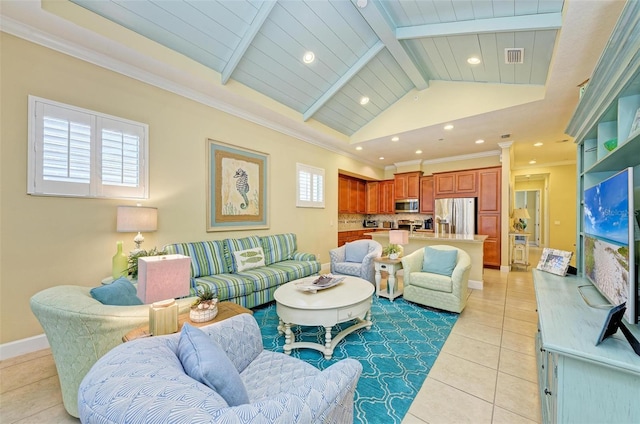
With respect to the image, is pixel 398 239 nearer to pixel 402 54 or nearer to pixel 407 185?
pixel 402 54

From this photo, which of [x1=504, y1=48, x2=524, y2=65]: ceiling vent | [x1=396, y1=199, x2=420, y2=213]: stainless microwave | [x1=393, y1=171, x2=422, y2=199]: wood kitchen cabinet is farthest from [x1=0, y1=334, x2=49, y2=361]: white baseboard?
[x1=393, y1=171, x2=422, y2=199]: wood kitchen cabinet

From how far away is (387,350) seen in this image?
7.57 feet

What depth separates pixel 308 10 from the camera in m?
2.80

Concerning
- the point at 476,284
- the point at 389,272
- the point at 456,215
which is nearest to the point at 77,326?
the point at 389,272

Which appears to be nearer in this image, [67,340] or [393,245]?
[67,340]

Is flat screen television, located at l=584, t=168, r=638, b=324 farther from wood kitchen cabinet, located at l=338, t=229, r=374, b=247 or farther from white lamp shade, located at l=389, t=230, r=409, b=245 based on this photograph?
wood kitchen cabinet, located at l=338, t=229, r=374, b=247

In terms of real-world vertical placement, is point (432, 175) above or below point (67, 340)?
above

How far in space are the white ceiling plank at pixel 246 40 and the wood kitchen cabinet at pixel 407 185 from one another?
5.40 m

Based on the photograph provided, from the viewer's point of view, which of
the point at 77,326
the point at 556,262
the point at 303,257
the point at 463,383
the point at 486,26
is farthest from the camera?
the point at 303,257

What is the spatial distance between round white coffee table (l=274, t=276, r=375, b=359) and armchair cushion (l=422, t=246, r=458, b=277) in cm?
132

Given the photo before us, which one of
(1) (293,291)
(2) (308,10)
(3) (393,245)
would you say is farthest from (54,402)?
(2) (308,10)

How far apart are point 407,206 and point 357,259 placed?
3.46 m

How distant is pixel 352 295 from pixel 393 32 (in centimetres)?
314

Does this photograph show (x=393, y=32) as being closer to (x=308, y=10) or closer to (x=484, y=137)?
(x=308, y=10)
